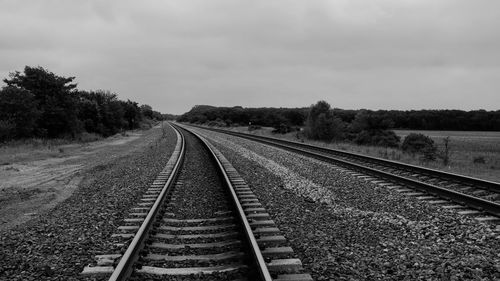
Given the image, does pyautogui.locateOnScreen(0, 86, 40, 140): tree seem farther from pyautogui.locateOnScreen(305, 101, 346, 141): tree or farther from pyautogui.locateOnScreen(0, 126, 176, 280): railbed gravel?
pyautogui.locateOnScreen(305, 101, 346, 141): tree

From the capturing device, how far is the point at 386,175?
11.7 m

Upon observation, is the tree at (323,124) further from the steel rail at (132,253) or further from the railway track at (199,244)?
the steel rail at (132,253)

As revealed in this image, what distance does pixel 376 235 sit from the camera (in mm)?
6125

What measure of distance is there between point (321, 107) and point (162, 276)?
46757 millimetres

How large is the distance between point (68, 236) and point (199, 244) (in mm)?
2202

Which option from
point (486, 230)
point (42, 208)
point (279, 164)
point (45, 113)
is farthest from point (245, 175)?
point (45, 113)

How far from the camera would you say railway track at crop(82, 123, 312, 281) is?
174 inches

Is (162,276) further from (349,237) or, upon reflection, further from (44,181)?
(44,181)

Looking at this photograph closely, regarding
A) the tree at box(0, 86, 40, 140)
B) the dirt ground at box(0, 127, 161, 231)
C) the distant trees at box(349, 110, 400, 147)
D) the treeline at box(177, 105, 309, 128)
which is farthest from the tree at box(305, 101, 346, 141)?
the dirt ground at box(0, 127, 161, 231)

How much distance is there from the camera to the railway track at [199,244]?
4418mm

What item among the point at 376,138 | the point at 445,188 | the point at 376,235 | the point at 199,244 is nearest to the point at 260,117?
the point at 376,138

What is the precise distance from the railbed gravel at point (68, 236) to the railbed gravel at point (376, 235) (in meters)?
2.92

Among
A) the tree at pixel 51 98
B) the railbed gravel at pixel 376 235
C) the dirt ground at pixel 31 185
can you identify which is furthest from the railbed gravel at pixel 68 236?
the tree at pixel 51 98

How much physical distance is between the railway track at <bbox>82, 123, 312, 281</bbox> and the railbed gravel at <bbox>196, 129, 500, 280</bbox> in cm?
37
